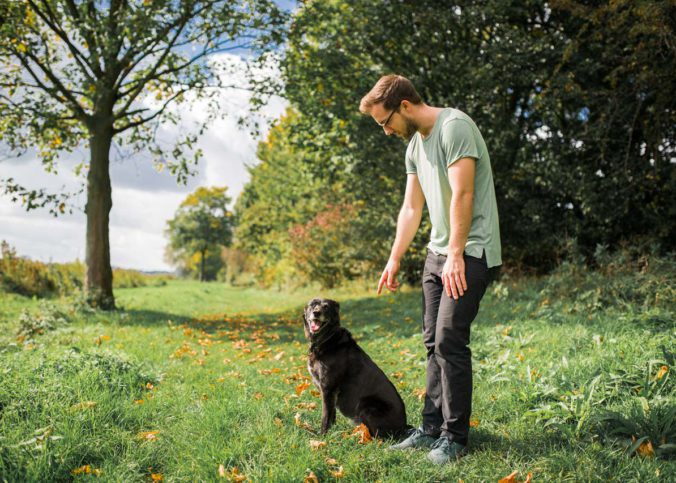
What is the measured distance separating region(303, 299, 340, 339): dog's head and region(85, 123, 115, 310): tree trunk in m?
9.48

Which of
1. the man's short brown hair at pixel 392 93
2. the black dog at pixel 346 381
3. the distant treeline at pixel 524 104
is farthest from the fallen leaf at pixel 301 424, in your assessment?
the distant treeline at pixel 524 104

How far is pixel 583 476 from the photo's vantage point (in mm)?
2928

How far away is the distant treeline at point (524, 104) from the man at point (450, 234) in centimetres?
743

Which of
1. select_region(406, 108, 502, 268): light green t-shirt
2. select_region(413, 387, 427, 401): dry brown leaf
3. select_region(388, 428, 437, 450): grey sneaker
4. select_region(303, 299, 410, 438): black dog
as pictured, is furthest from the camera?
select_region(413, 387, 427, 401): dry brown leaf

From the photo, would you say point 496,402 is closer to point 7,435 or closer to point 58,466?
point 58,466

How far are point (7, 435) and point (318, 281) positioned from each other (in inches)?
704

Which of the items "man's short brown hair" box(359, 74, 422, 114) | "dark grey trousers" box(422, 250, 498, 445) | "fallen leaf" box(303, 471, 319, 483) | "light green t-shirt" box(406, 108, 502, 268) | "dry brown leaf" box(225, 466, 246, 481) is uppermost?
"man's short brown hair" box(359, 74, 422, 114)

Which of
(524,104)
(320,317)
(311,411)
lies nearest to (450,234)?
(320,317)

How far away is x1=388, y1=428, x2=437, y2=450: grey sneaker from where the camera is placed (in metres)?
3.41

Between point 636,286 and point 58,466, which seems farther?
point 636,286

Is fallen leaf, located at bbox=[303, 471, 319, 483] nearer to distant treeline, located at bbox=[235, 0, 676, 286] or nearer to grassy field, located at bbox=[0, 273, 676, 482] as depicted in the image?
grassy field, located at bbox=[0, 273, 676, 482]

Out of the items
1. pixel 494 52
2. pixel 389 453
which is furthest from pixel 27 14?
pixel 389 453

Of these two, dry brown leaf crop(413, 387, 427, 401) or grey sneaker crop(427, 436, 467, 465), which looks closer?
grey sneaker crop(427, 436, 467, 465)

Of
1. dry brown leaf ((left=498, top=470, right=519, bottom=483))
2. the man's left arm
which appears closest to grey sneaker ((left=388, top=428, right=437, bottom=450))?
dry brown leaf ((left=498, top=470, right=519, bottom=483))
